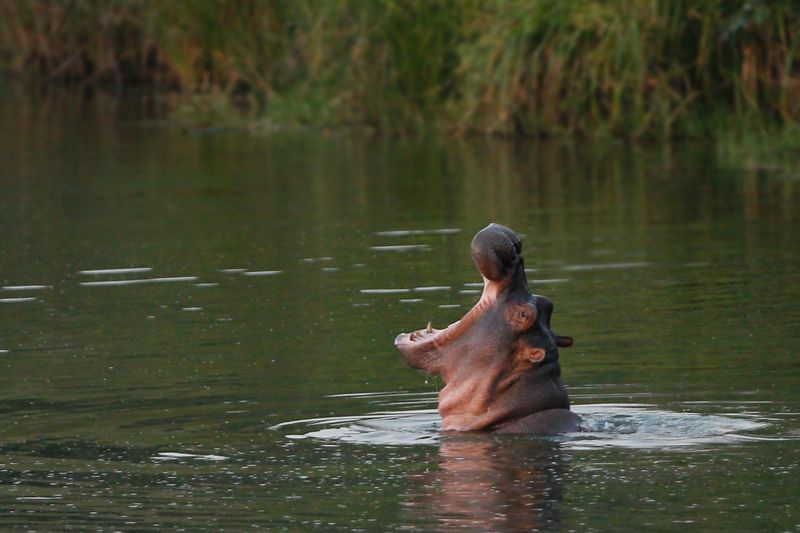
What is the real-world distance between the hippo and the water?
108mm

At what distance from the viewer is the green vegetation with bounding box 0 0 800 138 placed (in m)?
21.7

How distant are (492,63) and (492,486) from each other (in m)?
16.4

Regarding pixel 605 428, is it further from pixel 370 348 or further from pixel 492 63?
pixel 492 63

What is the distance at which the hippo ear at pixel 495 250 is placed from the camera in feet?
22.8

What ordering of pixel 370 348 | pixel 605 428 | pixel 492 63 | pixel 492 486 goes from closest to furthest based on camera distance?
pixel 492 486 < pixel 605 428 < pixel 370 348 < pixel 492 63

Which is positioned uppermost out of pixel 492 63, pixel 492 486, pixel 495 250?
pixel 492 63

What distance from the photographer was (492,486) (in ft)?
21.2

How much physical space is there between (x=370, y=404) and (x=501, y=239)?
134 cm

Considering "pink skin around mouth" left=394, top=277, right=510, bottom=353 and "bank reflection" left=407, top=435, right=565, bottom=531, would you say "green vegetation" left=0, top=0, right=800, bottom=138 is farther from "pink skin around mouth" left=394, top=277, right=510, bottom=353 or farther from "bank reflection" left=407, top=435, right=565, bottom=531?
"bank reflection" left=407, top=435, right=565, bottom=531

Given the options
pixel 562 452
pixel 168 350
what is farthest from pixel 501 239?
pixel 168 350

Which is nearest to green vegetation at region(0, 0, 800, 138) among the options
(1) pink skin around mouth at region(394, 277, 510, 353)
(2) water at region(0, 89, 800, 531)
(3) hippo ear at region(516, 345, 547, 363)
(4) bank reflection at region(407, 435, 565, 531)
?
(2) water at region(0, 89, 800, 531)

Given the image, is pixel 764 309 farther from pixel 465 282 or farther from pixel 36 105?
pixel 36 105

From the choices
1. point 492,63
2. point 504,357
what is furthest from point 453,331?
point 492,63

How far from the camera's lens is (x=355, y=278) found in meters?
12.1
